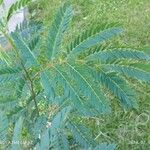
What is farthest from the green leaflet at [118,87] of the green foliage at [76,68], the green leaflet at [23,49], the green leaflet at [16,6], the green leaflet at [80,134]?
the green leaflet at [80,134]

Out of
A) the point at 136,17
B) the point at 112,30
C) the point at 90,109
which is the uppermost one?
the point at 112,30

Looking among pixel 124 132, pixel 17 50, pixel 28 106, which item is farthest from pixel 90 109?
pixel 124 132

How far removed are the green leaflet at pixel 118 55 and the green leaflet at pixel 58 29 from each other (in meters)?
0.15

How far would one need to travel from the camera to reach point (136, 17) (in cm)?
529

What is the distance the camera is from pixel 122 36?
16.5 ft

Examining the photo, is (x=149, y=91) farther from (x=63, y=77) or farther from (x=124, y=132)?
(x=63, y=77)

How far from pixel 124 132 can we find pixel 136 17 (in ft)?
6.10

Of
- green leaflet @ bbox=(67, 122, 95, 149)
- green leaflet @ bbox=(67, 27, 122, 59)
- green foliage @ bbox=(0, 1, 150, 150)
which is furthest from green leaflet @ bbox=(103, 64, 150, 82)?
green leaflet @ bbox=(67, 122, 95, 149)

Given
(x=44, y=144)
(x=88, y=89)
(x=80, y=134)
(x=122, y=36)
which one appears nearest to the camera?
(x=44, y=144)

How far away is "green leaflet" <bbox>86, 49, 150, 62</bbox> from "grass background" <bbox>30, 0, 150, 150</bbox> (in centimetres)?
4

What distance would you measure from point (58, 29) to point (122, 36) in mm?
3077

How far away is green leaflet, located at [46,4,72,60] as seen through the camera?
1.99m

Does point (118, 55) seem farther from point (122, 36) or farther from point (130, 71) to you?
point (122, 36)

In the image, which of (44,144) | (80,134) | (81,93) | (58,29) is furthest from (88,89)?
(80,134)
